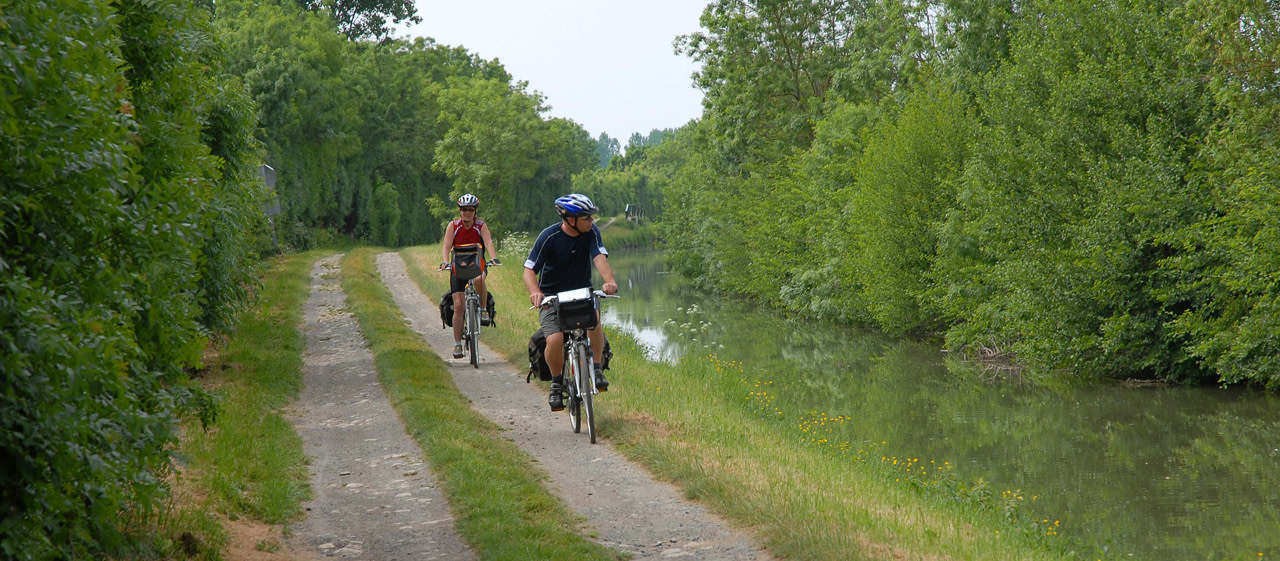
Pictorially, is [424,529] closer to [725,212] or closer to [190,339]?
[190,339]

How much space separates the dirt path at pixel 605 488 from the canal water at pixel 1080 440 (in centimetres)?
454

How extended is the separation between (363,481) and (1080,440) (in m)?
11.3

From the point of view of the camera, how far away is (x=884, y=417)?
56.5ft

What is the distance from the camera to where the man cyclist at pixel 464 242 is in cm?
1329

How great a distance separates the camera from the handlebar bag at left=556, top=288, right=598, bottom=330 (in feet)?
29.1

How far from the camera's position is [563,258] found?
9.03m

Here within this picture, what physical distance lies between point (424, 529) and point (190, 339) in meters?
1.87

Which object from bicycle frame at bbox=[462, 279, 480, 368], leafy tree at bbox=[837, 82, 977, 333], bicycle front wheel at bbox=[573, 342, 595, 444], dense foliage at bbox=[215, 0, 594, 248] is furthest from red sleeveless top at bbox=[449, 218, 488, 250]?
dense foliage at bbox=[215, 0, 594, 248]

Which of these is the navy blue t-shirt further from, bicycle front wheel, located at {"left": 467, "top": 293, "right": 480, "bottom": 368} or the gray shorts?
bicycle front wheel, located at {"left": 467, "top": 293, "right": 480, "bottom": 368}

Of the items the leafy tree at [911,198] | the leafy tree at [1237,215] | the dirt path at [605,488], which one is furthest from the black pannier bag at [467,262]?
the leafy tree at [911,198]

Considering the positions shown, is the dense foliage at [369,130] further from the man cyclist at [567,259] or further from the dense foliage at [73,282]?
the dense foliage at [73,282]

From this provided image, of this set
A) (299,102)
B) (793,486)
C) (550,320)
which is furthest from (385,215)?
(793,486)

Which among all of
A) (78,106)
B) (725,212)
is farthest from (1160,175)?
(725,212)

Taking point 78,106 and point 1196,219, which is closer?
point 78,106
